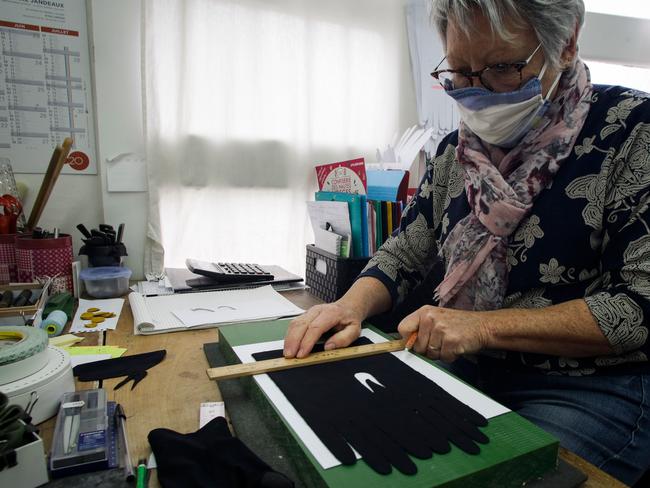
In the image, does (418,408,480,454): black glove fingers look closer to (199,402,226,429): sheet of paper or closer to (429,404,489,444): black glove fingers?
(429,404,489,444): black glove fingers

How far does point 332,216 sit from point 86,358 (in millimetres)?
693

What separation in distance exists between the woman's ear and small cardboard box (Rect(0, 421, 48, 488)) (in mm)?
957

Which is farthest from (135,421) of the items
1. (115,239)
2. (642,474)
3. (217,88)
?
(217,88)

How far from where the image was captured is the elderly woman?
2.15 feet

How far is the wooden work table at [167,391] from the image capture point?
49 cm

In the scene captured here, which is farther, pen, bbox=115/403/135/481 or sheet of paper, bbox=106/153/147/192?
sheet of paper, bbox=106/153/147/192

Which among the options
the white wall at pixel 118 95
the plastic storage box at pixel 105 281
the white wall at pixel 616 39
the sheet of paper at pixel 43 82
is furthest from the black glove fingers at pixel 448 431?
the white wall at pixel 616 39

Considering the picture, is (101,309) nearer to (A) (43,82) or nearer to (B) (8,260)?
(B) (8,260)

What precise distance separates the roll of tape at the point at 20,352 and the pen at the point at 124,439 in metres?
0.13

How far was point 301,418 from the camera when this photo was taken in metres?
→ 0.49

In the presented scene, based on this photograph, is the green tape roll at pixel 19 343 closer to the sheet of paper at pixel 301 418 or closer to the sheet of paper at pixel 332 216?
the sheet of paper at pixel 301 418

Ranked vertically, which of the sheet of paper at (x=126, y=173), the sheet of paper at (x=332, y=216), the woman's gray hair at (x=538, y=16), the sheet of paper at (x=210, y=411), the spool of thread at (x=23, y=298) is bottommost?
the sheet of paper at (x=210, y=411)

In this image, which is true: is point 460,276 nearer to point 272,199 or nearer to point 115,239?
point 272,199

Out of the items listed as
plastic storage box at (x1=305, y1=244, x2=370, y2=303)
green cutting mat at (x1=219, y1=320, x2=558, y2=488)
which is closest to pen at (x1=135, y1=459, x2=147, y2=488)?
green cutting mat at (x1=219, y1=320, x2=558, y2=488)
